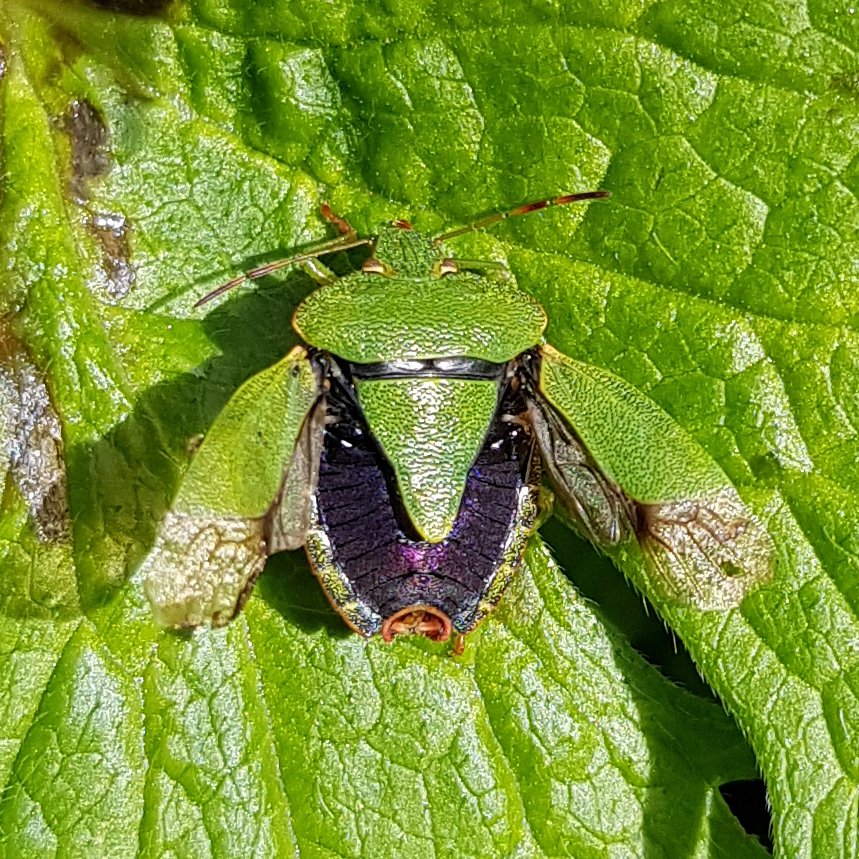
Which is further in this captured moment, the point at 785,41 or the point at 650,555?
the point at 650,555

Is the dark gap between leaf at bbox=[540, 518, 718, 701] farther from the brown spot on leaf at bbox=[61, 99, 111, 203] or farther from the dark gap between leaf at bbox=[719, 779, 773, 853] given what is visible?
the brown spot on leaf at bbox=[61, 99, 111, 203]

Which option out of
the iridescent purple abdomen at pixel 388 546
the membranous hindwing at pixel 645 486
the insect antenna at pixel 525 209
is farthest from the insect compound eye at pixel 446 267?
the iridescent purple abdomen at pixel 388 546

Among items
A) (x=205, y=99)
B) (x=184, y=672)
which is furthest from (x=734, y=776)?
(x=205, y=99)

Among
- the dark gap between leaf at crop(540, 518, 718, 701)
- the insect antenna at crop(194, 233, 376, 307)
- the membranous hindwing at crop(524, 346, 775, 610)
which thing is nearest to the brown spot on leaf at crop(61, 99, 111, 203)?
the insect antenna at crop(194, 233, 376, 307)

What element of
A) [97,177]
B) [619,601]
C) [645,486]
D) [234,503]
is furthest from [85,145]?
[619,601]

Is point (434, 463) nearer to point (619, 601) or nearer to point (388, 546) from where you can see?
point (388, 546)

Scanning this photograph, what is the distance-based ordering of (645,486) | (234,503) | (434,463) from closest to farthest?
(234,503), (434,463), (645,486)

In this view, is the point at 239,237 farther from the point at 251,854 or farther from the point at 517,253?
the point at 251,854
